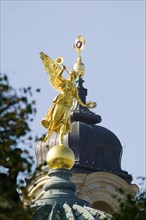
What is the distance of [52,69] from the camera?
47.4 metres

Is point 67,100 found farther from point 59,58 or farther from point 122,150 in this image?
point 122,150

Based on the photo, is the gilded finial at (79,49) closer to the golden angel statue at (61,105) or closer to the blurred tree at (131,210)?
the golden angel statue at (61,105)

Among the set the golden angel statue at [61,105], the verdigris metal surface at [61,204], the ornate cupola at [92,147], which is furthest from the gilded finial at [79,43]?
the verdigris metal surface at [61,204]

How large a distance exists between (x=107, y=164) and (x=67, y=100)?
54.7 feet

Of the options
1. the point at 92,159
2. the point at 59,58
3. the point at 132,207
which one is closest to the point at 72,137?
the point at 92,159

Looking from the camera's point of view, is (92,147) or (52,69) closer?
(52,69)

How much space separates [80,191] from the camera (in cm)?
5881

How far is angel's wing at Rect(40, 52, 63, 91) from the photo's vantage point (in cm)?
4669

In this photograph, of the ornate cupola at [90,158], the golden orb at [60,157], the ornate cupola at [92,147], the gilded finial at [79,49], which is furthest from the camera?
the gilded finial at [79,49]

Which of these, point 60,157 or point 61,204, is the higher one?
point 60,157

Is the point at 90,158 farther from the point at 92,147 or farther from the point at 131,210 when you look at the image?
the point at 131,210

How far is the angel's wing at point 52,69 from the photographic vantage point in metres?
46.7

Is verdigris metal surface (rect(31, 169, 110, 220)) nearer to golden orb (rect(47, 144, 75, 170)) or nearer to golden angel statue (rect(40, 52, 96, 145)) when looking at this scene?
golden orb (rect(47, 144, 75, 170))

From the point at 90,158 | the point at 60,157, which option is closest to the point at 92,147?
the point at 90,158
